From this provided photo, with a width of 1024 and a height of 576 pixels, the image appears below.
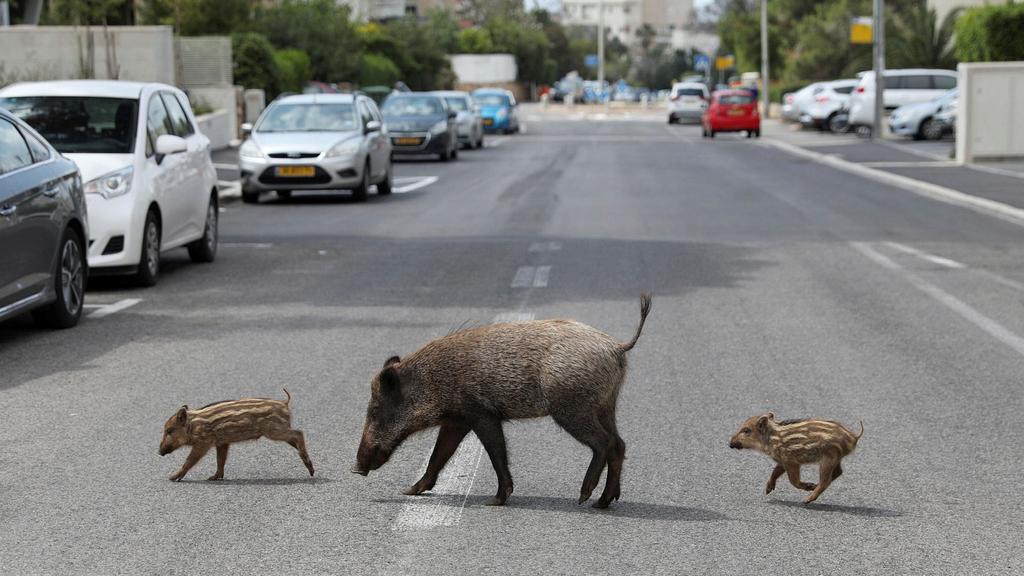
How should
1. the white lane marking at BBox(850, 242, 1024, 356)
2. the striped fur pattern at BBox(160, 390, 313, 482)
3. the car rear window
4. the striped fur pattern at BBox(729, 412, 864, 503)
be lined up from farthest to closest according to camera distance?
the car rear window, the white lane marking at BBox(850, 242, 1024, 356), the striped fur pattern at BBox(160, 390, 313, 482), the striped fur pattern at BBox(729, 412, 864, 503)

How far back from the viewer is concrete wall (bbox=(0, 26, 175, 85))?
120 feet

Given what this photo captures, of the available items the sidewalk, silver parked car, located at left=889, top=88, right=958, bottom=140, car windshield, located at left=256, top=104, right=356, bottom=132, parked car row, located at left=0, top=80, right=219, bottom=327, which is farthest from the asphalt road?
silver parked car, located at left=889, top=88, right=958, bottom=140

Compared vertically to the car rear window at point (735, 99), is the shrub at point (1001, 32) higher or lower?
higher

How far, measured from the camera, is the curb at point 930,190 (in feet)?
72.0

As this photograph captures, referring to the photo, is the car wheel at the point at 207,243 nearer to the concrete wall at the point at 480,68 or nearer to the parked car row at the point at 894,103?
the parked car row at the point at 894,103

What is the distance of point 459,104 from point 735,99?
38.8 feet

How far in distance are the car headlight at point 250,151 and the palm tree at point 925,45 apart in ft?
133

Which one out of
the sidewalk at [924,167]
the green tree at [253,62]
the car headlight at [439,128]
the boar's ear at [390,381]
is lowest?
the sidewalk at [924,167]

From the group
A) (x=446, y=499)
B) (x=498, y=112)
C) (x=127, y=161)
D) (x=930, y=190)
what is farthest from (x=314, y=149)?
(x=498, y=112)

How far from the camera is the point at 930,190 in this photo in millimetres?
26672

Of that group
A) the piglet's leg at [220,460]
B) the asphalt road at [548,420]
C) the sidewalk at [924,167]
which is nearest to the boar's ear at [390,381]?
the asphalt road at [548,420]

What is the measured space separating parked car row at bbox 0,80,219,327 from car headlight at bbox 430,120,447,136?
68.3ft

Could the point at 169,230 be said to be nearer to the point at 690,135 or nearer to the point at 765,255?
the point at 765,255

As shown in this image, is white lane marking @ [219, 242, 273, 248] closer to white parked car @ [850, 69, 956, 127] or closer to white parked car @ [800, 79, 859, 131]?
white parked car @ [850, 69, 956, 127]
